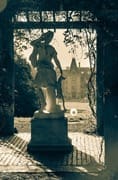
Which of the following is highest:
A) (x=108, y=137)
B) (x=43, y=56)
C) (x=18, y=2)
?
(x=18, y=2)

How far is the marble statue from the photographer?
459 inches

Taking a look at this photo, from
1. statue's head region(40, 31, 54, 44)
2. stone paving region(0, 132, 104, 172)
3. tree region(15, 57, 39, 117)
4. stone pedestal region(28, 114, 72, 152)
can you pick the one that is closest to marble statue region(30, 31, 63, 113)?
statue's head region(40, 31, 54, 44)

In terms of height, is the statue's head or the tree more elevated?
the statue's head

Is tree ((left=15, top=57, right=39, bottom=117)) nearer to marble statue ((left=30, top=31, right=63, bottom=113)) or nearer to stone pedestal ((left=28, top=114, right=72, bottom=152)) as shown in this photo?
marble statue ((left=30, top=31, right=63, bottom=113))

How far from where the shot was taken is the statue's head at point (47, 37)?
37.5 feet

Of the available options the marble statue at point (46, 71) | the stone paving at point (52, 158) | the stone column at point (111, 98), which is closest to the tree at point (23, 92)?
the stone paving at point (52, 158)

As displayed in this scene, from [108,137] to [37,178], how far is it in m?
1.35

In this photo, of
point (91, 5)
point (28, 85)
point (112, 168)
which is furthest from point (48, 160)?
point (28, 85)

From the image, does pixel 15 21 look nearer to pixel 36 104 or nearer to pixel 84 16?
pixel 84 16

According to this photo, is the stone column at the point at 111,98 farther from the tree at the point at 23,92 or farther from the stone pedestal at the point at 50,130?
the tree at the point at 23,92

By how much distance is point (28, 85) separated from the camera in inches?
665

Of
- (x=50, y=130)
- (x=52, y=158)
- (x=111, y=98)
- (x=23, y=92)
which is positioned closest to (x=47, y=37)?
(x=50, y=130)

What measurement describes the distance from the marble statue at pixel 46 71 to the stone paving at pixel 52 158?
1090mm

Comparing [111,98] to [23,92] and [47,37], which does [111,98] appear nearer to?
[47,37]
